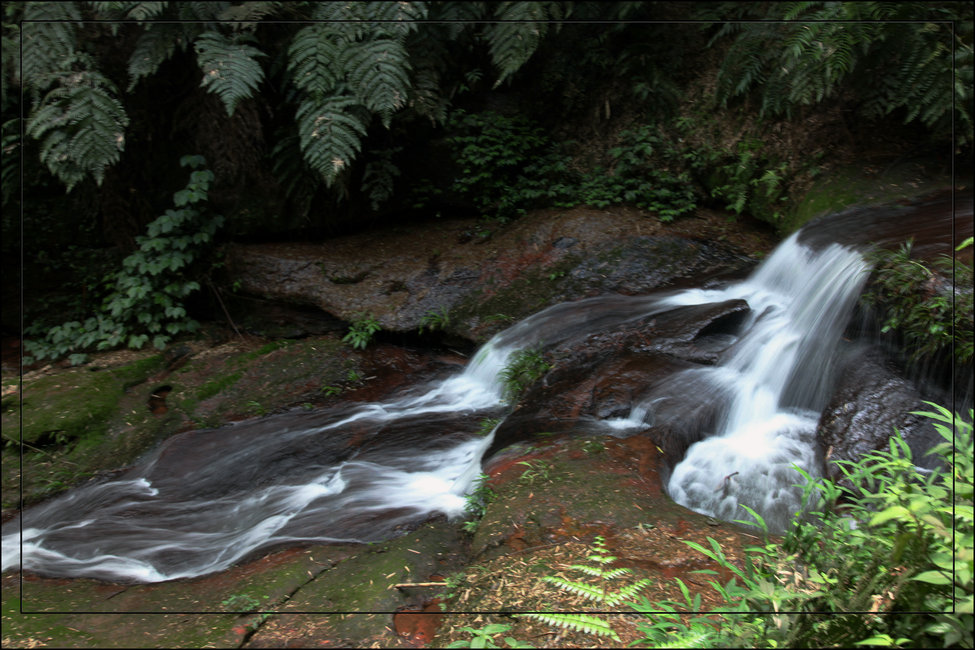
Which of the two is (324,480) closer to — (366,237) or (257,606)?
(257,606)

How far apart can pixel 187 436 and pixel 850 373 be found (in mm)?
4516

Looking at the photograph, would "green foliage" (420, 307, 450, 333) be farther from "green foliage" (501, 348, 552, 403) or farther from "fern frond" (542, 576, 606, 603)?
"fern frond" (542, 576, 606, 603)

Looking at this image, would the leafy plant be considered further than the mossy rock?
No

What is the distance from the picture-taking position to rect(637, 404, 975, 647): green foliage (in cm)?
134

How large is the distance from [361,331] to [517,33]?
3131 mm

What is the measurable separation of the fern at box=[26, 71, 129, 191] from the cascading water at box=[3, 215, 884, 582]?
2314mm

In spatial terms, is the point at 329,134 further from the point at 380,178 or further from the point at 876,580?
the point at 876,580

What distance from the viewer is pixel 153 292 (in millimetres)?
5527

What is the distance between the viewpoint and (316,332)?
5.77 m

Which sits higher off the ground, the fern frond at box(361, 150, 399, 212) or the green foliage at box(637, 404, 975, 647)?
the fern frond at box(361, 150, 399, 212)

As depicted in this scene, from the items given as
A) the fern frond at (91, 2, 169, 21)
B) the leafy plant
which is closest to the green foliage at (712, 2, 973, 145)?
the leafy plant

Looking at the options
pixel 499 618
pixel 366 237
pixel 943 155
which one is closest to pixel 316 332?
pixel 366 237

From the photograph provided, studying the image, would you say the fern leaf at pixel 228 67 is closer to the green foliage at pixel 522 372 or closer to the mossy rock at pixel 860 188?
the green foliage at pixel 522 372

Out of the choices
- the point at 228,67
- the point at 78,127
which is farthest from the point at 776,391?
the point at 78,127
